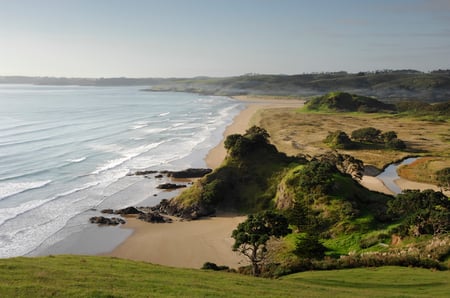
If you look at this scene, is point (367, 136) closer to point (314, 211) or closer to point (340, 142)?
point (340, 142)

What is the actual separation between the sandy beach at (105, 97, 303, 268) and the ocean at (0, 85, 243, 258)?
6.97m

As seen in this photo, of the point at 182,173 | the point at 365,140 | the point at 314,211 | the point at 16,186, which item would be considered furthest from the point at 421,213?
the point at 365,140

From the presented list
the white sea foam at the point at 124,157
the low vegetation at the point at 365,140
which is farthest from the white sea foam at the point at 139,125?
the low vegetation at the point at 365,140

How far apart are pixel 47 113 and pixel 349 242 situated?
148 metres

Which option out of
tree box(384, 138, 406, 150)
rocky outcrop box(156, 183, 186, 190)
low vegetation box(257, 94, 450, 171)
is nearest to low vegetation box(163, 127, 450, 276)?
rocky outcrop box(156, 183, 186, 190)

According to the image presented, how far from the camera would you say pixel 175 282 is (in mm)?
22062

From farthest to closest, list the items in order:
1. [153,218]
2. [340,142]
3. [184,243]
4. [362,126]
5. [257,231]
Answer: [362,126] < [340,142] < [153,218] < [184,243] < [257,231]

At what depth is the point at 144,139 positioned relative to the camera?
108750 millimetres

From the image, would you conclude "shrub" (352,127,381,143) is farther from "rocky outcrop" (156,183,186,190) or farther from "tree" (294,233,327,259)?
"tree" (294,233,327,259)

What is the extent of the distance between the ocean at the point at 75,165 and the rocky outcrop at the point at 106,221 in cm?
103

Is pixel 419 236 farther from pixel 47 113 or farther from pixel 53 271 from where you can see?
pixel 47 113

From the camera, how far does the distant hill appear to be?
175 m

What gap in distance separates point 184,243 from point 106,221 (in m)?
11.1

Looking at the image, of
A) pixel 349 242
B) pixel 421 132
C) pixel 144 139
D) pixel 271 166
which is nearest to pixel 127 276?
pixel 349 242
